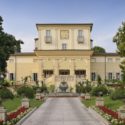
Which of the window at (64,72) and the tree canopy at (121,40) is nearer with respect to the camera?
the tree canopy at (121,40)

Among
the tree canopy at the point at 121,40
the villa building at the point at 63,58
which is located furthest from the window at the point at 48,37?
the tree canopy at the point at 121,40

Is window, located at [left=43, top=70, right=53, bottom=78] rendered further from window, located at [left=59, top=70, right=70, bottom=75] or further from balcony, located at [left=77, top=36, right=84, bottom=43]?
balcony, located at [left=77, top=36, right=84, bottom=43]

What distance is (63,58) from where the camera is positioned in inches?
3344

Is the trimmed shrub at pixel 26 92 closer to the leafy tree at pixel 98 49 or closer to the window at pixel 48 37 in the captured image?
the window at pixel 48 37

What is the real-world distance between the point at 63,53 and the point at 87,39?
545cm

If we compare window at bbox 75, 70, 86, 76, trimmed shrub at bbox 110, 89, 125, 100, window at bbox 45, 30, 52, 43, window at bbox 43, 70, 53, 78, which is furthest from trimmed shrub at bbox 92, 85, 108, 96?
window at bbox 45, 30, 52, 43

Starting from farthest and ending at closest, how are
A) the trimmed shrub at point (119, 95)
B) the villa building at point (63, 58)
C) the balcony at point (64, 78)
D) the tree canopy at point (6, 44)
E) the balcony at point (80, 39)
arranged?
the balcony at point (80, 39)
the villa building at point (63, 58)
the balcony at point (64, 78)
the trimmed shrub at point (119, 95)
the tree canopy at point (6, 44)

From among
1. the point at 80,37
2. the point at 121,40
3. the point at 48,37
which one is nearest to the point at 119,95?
the point at 121,40

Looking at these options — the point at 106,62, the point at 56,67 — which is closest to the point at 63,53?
the point at 56,67

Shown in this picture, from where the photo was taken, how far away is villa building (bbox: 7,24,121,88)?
8494 centimetres

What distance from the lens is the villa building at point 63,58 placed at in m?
84.9

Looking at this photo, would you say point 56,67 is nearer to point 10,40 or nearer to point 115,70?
point 115,70

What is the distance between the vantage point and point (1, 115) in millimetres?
23703

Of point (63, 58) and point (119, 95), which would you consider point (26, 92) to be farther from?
point (63, 58)
